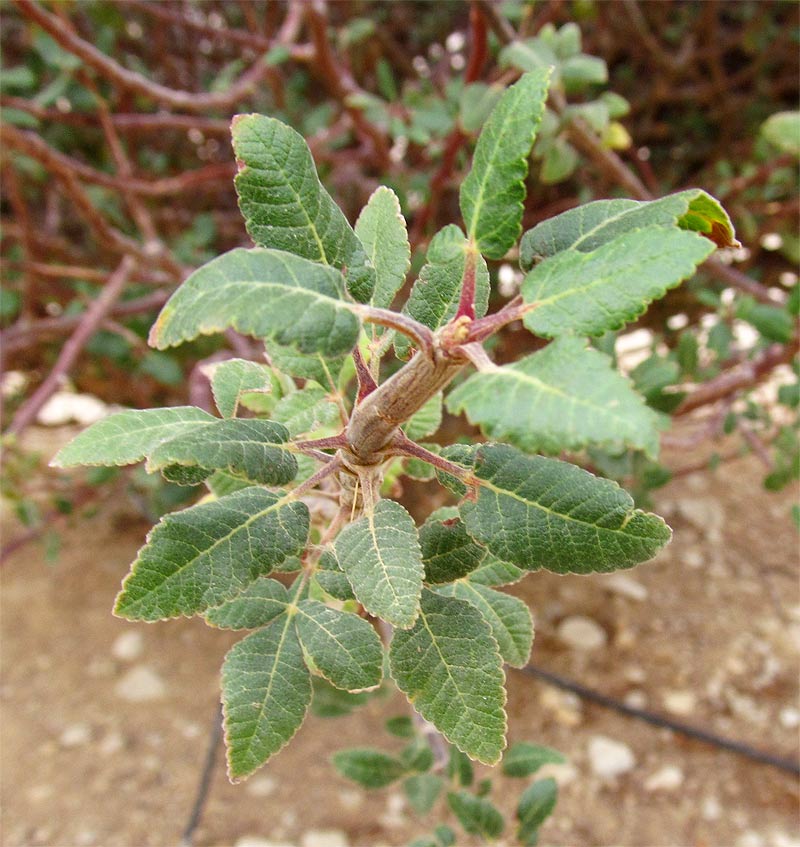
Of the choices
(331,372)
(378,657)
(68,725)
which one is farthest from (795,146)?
(68,725)

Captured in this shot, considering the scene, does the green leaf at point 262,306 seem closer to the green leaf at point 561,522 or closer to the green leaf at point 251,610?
the green leaf at point 561,522

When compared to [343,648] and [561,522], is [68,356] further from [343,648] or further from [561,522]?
[561,522]

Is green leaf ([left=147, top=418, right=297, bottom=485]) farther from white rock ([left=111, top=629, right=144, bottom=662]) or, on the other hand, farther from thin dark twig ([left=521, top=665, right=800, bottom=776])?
white rock ([left=111, top=629, right=144, bottom=662])

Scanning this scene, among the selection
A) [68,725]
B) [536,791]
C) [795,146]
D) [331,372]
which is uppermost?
[331,372]

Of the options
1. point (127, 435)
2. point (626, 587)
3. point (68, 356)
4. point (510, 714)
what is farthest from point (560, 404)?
point (626, 587)

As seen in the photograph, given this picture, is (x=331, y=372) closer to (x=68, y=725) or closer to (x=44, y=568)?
(x=68, y=725)

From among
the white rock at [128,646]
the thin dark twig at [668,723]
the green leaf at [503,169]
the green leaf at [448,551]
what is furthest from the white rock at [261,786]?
the green leaf at [503,169]
